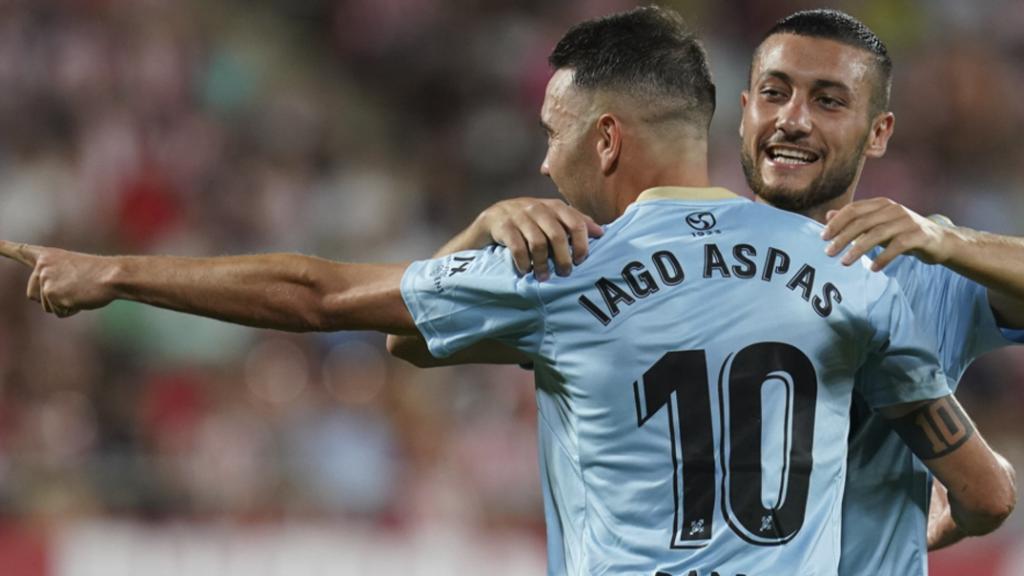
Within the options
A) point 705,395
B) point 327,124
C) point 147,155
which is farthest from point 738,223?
point 327,124

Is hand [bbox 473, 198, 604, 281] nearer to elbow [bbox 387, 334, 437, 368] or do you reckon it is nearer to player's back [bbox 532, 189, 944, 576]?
player's back [bbox 532, 189, 944, 576]

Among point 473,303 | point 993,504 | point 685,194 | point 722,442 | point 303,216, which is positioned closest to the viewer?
point 722,442

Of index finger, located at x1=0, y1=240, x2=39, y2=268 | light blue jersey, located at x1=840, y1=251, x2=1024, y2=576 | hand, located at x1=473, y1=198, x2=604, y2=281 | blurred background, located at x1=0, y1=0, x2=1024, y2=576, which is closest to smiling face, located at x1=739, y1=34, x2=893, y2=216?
light blue jersey, located at x1=840, y1=251, x2=1024, y2=576

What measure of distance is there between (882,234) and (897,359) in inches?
12.5

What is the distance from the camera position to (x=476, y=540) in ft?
27.1

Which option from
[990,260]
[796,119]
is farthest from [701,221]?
[796,119]

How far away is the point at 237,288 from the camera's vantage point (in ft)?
11.6

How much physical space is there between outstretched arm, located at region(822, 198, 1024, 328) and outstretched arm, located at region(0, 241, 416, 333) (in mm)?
970

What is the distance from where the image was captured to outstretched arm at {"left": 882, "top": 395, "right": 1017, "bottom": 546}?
372cm

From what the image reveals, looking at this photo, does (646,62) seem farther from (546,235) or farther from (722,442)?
(722,442)

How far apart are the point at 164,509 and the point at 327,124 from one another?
14.3 ft

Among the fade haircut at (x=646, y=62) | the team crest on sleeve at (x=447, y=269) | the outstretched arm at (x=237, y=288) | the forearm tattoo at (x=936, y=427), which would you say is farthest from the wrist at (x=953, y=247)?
the outstretched arm at (x=237, y=288)

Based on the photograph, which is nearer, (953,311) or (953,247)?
(953,247)

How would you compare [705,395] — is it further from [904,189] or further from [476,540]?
[904,189]
